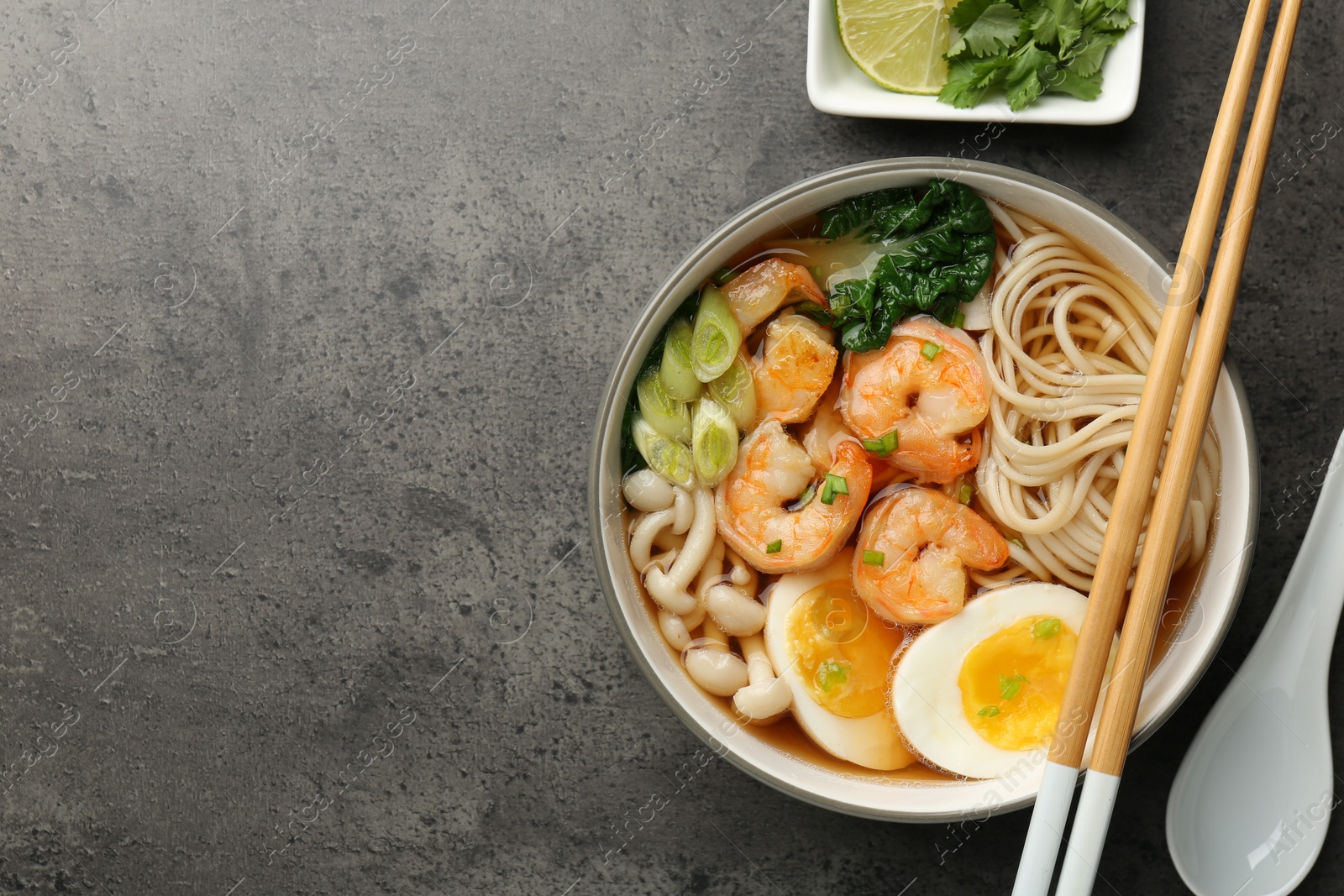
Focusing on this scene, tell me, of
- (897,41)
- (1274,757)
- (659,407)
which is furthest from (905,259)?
(1274,757)

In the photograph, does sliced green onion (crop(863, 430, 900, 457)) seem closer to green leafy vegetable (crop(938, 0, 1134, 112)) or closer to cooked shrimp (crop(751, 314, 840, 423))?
cooked shrimp (crop(751, 314, 840, 423))

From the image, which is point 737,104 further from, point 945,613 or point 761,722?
point 761,722

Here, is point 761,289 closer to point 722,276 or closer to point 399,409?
point 722,276

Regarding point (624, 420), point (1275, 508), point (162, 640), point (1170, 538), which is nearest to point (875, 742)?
point (1170, 538)

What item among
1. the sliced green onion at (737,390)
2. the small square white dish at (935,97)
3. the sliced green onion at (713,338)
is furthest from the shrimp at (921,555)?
the small square white dish at (935,97)

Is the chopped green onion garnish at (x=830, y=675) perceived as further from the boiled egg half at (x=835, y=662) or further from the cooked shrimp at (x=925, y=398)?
the cooked shrimp at (x=925, y=398)

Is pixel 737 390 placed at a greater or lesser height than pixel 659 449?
greater
